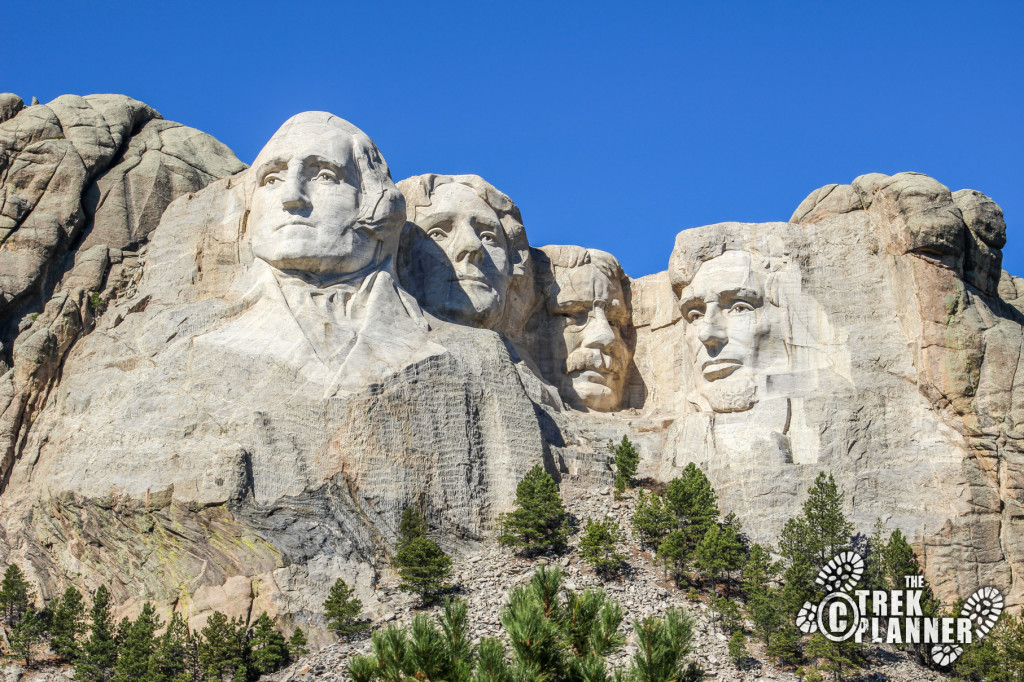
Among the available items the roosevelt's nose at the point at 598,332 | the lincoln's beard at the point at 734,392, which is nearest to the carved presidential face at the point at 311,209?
the roosevelt's nose at the point at 598,332

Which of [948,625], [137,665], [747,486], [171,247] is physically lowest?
[137,665]

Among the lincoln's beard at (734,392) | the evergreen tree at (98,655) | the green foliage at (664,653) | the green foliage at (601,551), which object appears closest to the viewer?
the green foliage at (664,653)

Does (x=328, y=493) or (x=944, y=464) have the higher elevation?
(x=944, y=464)

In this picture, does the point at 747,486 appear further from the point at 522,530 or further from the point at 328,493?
the point at 328,493

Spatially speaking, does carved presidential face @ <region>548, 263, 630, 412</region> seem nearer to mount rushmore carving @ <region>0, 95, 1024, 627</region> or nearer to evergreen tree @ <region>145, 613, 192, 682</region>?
mount rushmore carving @ <region>0, 95, 1024, 627</region>

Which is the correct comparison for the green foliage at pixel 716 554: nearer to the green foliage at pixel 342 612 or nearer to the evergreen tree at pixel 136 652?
the green foliage at pixel 342 612

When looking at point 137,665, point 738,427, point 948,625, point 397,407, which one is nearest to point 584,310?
point 738,427
